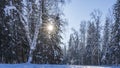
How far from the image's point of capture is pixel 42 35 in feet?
121

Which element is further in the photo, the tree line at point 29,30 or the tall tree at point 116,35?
the tall tree at point 116,35

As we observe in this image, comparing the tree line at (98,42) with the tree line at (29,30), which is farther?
the tree line at (98,42)

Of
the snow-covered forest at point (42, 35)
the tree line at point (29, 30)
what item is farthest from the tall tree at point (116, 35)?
the tree line at point (29, 30)

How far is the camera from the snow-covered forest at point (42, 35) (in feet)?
95.5

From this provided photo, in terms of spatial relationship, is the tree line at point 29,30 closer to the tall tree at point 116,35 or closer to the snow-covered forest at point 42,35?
the snow-covered forest at point 42,35

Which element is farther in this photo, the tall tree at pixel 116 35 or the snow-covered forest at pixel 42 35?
the tall tree at pixel 116 35

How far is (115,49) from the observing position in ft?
169

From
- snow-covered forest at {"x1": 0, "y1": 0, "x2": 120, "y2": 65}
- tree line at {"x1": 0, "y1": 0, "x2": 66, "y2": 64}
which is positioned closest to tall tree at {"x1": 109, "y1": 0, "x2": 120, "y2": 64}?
snow-covered forest at {"x1": 0, "y1": 0, "x2": 120, "y2": 65}

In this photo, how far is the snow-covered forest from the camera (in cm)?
2911

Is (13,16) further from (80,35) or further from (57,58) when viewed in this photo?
(80,35)

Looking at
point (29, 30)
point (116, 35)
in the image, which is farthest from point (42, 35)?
point (116, 35)

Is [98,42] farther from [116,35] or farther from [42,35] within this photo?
[42,35]

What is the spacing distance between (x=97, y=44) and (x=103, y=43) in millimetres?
1448

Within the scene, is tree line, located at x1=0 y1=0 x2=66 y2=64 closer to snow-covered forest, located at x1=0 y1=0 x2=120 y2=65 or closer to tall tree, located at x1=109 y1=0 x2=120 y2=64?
snow-covered forest, located at x1=0 y1=0 x2=120 y2=65
